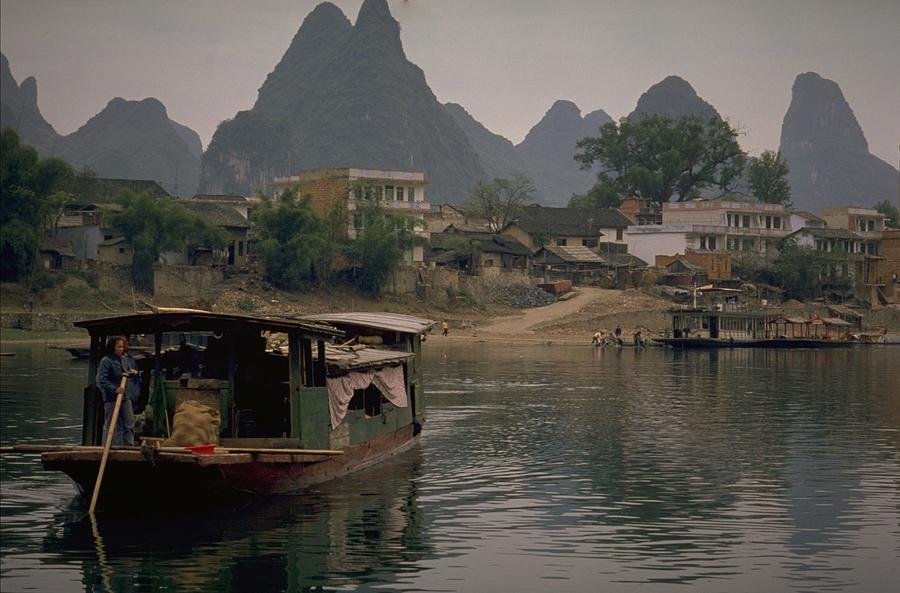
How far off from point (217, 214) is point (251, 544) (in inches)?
2431

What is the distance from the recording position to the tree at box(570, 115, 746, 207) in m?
116

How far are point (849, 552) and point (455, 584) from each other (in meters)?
5.96

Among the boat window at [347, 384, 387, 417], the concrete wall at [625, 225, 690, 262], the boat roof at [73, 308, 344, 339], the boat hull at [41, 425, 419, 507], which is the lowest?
the boat hull at [41, 425, 419, 507]

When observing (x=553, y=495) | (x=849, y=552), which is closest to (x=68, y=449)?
(x=553, y=495)

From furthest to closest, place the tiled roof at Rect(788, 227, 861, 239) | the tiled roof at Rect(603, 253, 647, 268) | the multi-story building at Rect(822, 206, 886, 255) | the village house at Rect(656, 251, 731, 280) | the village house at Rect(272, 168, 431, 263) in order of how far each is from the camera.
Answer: the multi-story building at Rect(822, 206, 886, 255) < the tiled roof at Rect(788, 227, 861, 239) < the tiled roof at Rect(603, 253, 647, 268) < the village house at Rect(656, 251, 731, 280) < the village house at Rect(272, 168, 431, 263)

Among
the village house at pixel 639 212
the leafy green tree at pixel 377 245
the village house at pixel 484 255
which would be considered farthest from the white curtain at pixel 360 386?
the village house at pixel 639 212

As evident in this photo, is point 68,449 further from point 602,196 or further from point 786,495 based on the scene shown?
point 602,196

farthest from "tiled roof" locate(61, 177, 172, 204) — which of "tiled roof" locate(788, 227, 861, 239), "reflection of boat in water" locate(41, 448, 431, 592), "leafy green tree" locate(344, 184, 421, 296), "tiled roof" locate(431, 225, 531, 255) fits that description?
"reflection of boat in water" locate(41, 448, 431, 592)

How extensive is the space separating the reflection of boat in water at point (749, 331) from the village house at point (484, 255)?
13616mm

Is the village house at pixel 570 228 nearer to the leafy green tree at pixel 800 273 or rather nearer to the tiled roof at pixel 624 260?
the tiled roof at pixel 624 260

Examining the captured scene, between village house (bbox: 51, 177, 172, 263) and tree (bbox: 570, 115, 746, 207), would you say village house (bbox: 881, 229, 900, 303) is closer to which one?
tree (bbox: 570, 115, 746, 207)

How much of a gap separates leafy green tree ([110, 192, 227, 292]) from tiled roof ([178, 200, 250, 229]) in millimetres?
4617

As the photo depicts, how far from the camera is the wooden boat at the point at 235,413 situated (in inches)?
703

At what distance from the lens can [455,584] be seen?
15.8 metres
